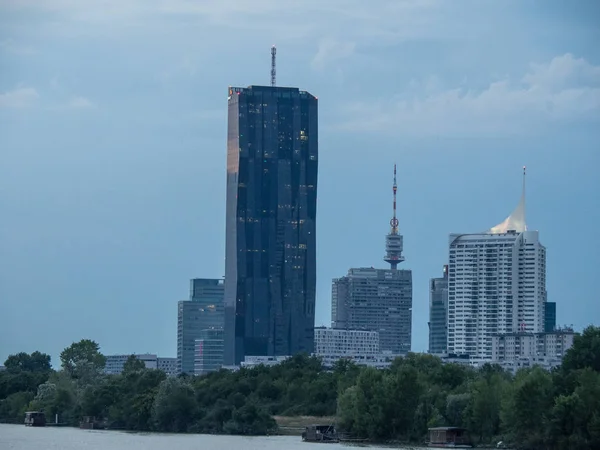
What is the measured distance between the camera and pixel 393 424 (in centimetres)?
12225

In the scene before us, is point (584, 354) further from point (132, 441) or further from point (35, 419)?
point (35, 419)

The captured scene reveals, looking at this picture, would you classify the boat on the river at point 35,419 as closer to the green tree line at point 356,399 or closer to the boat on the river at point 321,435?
the green tree line at point 356,399

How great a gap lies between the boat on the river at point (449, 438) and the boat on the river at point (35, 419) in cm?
5704

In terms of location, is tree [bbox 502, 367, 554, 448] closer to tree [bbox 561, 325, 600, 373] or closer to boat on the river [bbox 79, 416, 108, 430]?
tree [bbox 561, 325, 600, 373]

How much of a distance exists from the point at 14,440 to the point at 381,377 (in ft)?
97.3

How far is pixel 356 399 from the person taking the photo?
125062 millimetres

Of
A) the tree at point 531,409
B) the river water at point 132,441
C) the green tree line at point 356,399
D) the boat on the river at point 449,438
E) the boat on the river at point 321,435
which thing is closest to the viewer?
the tree at point 531,409

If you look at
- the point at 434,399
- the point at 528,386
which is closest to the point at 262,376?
the point at 434,399

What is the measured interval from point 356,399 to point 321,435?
13.8 ft

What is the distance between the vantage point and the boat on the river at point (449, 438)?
114375 mm

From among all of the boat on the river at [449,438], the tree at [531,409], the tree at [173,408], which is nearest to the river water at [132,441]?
the tree at [173,408]

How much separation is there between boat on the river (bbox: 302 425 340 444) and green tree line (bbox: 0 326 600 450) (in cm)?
108

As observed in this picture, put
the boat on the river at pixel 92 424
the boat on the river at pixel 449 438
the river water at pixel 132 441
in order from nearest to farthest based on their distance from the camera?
the river water at pixel 132 441
the boat on the river at pixel 449 438
the boat on the river at pixel 92 424

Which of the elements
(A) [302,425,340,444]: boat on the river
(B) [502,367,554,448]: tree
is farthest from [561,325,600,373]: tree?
(A) [302,425,340,444]: boat on the river
